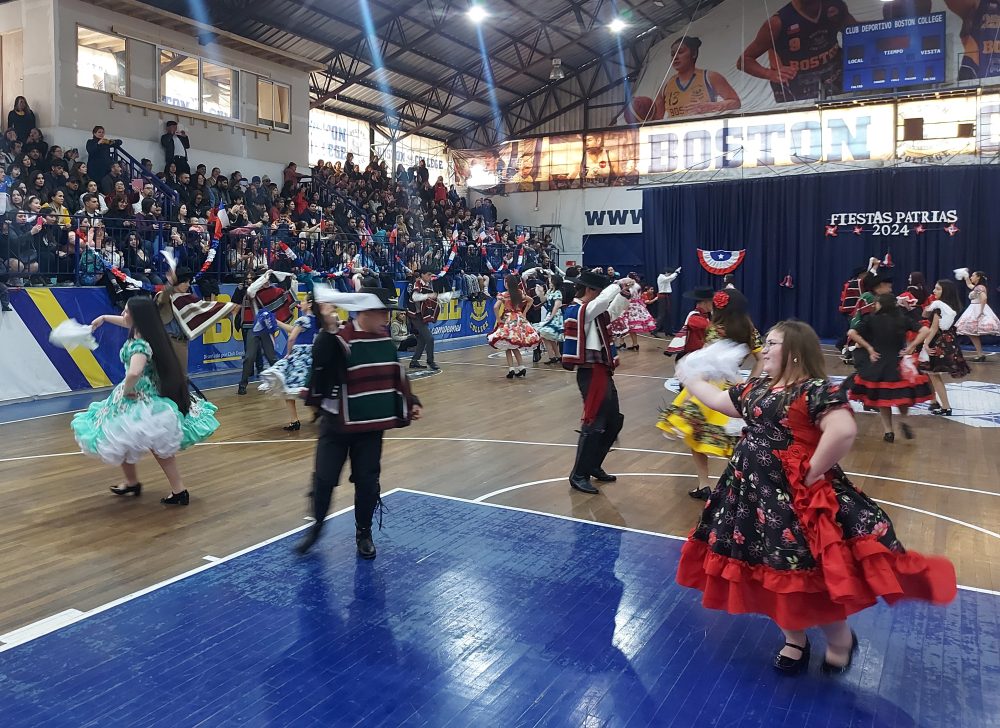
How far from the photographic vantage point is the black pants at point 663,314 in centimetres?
2270

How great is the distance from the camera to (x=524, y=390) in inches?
476

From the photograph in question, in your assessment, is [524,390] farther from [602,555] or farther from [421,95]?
[421,95]

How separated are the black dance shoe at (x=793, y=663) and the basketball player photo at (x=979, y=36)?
955 inches

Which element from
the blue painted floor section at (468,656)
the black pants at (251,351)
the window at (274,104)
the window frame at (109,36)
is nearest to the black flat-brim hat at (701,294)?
the blue painted floor section at (468,656)

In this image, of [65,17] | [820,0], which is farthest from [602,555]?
[820,0]

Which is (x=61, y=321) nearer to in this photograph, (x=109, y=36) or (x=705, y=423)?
(x=109, y=36)

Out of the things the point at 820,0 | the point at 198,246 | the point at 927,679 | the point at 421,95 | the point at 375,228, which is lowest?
the point at 927,679

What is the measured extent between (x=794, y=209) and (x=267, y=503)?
65.1ft

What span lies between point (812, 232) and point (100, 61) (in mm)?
17864

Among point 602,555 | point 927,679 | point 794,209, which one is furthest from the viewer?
point 794,209

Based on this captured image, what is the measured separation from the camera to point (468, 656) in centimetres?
367

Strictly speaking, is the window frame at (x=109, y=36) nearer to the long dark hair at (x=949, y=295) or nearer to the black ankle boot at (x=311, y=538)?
the black ankle boot at (x=311, y=538)

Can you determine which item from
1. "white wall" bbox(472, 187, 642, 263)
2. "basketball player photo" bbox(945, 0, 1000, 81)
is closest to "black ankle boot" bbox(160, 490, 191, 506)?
"white wall" bbox(472, 187, 642, 263)

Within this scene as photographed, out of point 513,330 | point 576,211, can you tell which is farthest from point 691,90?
point 513,330
